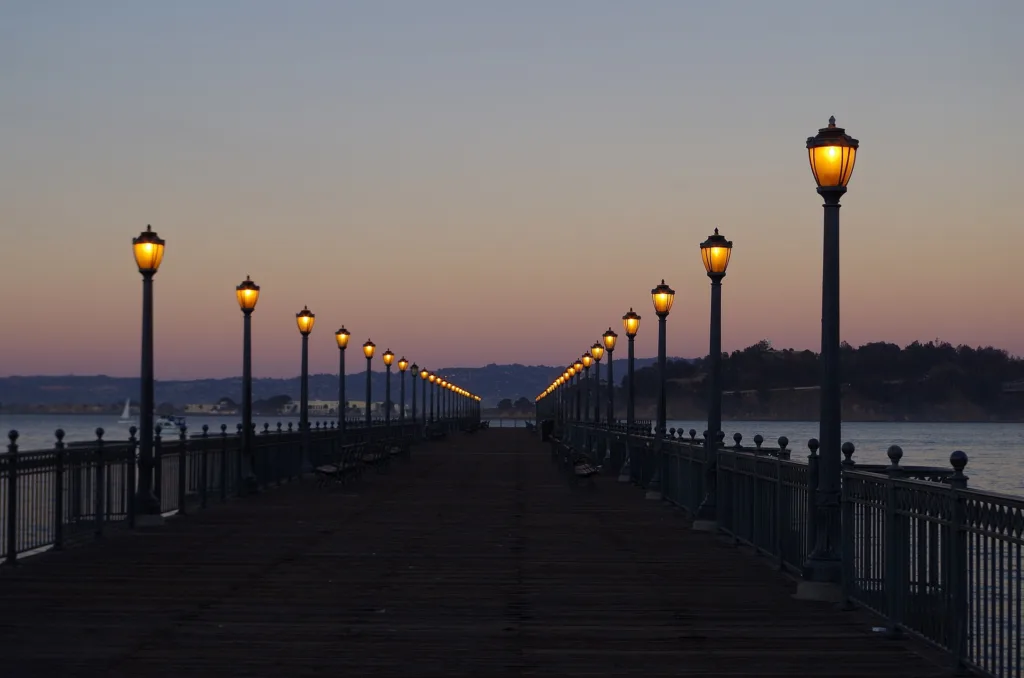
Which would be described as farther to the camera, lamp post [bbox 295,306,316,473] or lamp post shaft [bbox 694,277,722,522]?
lamp post [bbox 295,306,316,473]

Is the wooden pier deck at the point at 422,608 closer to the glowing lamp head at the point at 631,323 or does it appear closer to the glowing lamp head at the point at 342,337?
the glowing lamp head at the point at 631,323

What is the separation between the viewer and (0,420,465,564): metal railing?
16.1 metres

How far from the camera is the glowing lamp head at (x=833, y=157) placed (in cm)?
1416

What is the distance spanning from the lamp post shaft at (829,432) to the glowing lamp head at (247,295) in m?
18.9

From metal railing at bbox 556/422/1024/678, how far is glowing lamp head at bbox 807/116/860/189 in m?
2.61

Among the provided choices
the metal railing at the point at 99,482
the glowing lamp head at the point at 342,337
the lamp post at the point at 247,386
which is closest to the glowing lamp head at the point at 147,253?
the metal railing at the point at 99,482

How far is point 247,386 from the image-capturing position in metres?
31.8

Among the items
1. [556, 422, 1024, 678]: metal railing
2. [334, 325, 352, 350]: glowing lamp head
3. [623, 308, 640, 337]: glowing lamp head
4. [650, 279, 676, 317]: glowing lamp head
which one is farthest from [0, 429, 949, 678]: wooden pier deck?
[334, 325, 352, 350]: glowing lamp head

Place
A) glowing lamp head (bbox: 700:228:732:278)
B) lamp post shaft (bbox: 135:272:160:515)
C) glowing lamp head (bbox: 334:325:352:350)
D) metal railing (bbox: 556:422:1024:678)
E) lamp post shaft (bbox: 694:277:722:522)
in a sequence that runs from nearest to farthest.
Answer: metal railing (bbox: 556:422:1024:678) → lamp post shaft (bbox: 694:277:722:522) → lamp post shaft (bbox: 135:272:160:515) → glowing lamp head (bbox: 700:228:732:278) → glowing lamp head (bbox: 334:325:352:350)

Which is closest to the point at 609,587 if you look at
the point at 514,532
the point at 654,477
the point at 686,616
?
the point at 686,616

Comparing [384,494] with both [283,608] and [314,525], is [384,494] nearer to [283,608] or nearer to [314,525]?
[314,525]

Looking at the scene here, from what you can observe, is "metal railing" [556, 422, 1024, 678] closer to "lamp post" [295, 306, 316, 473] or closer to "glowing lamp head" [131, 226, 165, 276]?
"glowing lamp head" [131, 226, 165, 276]

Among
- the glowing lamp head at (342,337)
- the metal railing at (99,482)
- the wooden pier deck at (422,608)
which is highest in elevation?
the glowing lamp head at (342,337)

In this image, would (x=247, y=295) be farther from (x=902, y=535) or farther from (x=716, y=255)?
(x=902, y=535)
